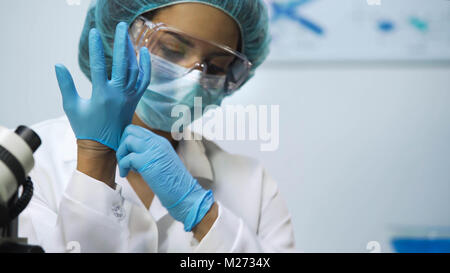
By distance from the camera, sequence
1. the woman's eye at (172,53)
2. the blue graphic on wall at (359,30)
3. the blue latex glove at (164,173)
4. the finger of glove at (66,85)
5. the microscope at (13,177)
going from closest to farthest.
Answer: the microscope at (13,177) < the finger of glove at (66,85) < the blue latex glove at (164,173) < the woman's eye at (172,53) < the blue graphic on wall at (359,30)

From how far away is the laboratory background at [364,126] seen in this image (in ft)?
3.17

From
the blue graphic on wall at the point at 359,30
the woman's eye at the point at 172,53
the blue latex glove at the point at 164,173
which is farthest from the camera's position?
the blue graphic on wall at the point at 359,30

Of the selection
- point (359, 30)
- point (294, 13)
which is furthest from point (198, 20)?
point (359, 30)

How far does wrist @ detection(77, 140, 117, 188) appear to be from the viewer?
2.39 feet

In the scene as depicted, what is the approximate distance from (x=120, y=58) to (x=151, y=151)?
206mm

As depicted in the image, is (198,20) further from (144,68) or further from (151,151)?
(151,151)

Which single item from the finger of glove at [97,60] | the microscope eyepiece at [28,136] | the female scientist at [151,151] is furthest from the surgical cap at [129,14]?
the microscope eyepiece at [28,136]

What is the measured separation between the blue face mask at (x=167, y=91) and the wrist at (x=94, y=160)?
0.21m

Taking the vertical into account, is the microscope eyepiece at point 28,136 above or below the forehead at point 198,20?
below

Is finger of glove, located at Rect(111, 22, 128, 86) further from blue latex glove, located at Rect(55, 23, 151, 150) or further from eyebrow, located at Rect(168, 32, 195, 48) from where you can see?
eyebrow, located at Rect(168, 32, 195, 48)

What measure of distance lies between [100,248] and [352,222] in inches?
25.2

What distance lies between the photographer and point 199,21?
2.93 ft

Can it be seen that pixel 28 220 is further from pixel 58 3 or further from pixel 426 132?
pixel 426 132

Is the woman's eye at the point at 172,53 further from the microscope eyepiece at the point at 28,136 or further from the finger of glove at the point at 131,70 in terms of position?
the microscope eyepiece at the point at 28,136
